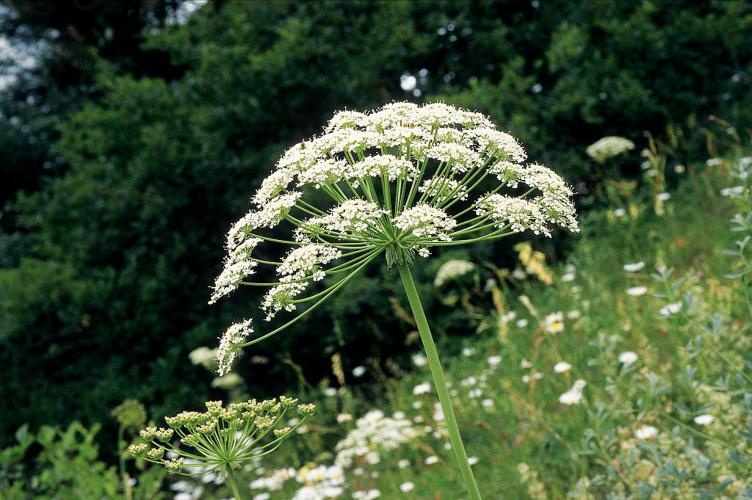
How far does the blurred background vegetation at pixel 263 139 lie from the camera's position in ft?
31.0

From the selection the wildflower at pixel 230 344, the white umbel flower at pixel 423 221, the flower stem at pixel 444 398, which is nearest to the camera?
the flower stem at pixel 444 398

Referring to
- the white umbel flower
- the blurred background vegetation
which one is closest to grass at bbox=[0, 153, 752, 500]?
the white umbel flower

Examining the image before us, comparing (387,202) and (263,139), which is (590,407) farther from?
(263,139)

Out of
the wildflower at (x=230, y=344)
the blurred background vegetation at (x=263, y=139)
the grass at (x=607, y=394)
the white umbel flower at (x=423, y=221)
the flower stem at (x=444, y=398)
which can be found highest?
the blurred background vegetation at (x=263, y=139)

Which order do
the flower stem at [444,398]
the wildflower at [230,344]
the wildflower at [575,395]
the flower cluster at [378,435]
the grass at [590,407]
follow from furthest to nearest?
1. the flower cluster at [378,435]
2. the wildflower at [575,395]
3. the grass at [590,407]
4. the wildflower at [230,344]
5. the flower stem at [444,398]

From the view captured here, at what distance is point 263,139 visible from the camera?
1012cm

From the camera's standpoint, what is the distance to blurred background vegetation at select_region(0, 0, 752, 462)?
9.45 metres

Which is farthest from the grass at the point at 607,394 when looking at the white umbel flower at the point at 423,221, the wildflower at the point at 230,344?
the wildflower at the point at 230,344

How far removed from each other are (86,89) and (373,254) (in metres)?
14.8

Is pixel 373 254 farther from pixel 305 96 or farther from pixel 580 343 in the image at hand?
pixel 305 96

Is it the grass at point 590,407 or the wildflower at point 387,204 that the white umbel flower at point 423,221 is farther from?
the grass at point 590,407

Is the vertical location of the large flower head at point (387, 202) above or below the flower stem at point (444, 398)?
above

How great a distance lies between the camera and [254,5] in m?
10.4

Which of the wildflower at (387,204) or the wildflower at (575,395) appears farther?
Result: the wildflower at (575,395)
